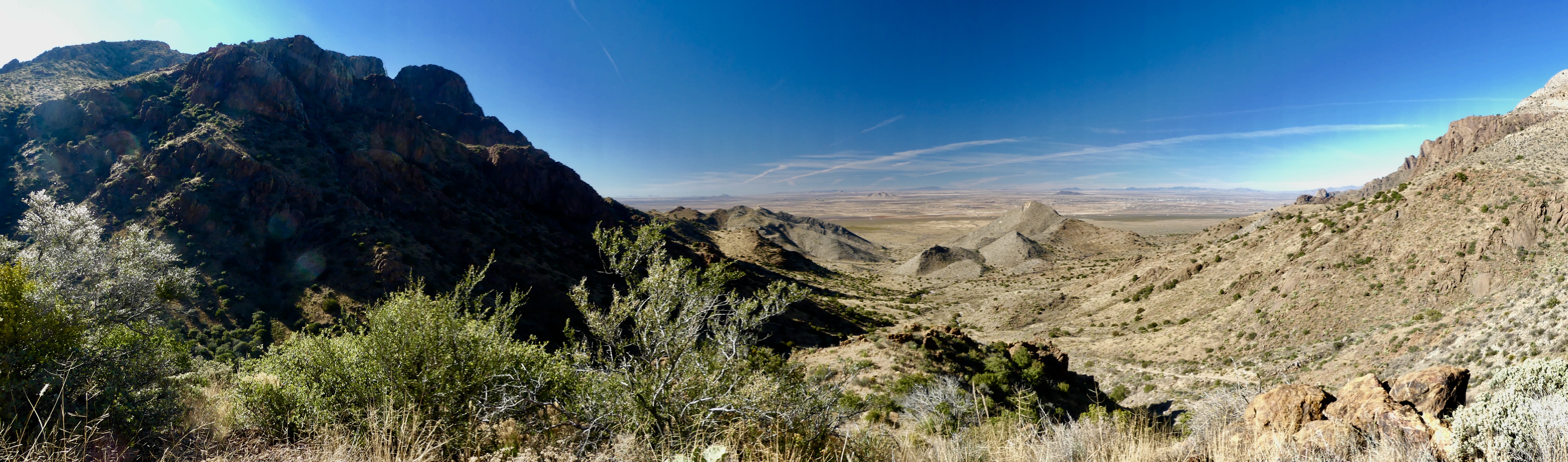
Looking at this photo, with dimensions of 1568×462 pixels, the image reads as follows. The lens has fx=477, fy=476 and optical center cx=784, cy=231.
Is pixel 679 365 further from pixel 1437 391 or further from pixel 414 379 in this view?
pixel 1437 391

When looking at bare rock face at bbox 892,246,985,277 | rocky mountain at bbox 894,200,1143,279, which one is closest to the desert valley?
bare rock face at bbox 892,246,985,277

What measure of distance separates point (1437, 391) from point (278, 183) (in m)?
52.3

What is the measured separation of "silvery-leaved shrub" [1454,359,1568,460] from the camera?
3.84 m

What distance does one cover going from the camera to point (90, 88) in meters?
38.5

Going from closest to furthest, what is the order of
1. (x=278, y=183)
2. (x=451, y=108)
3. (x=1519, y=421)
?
(x=1519, y=421) → (x=278, y=183) → (x=451, y=108)

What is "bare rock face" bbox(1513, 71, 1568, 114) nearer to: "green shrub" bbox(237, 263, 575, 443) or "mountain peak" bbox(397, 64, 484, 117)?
"green shrub" bbox(237, 263, 575, 443)

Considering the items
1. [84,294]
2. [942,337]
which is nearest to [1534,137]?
[942,337]

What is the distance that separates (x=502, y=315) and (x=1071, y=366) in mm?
31004

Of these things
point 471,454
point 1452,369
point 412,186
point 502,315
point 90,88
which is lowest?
point 471,454

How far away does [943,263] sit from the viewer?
7681cm

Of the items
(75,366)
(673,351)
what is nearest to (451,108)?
(75,366)

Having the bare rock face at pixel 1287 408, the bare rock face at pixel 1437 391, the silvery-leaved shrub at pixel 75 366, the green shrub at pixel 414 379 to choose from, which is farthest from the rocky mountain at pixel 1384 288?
the silvery-leaved shrub at pixel 75 366

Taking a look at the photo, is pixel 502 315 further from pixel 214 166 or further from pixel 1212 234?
pixel 1212 234

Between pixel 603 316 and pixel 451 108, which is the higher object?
pixel 451 108
